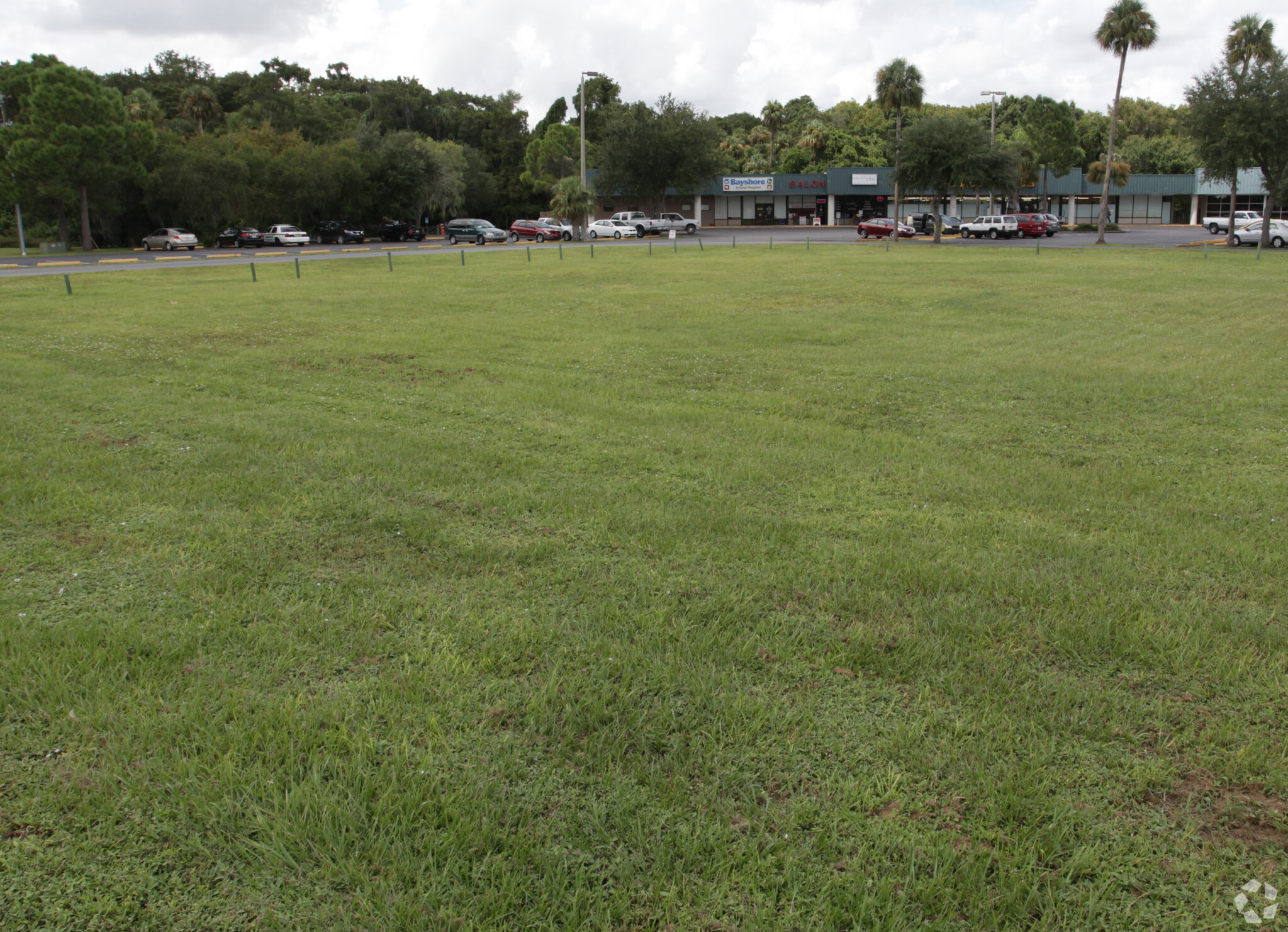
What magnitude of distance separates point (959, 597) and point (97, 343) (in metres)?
14.5

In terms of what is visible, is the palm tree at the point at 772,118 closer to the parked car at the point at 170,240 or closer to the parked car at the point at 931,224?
the parked car at the point at 931,224

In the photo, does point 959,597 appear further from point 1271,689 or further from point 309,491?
point 309,491

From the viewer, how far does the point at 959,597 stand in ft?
15.9

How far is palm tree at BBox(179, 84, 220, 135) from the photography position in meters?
81.8

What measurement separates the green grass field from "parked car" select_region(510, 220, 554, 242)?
50.2 meters

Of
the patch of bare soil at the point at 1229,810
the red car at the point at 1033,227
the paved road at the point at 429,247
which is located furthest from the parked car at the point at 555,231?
the patch of bare soil at the point at 1229,810

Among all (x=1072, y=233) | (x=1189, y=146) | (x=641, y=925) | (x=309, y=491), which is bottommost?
(x=641, y=925)

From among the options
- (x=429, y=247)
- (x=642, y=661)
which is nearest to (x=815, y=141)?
(x=429, y=247)

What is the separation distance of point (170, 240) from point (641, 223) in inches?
1154

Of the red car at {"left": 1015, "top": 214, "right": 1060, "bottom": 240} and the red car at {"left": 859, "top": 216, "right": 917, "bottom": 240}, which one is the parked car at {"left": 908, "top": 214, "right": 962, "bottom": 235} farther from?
the red car at {"left": 1015, "top": 214, "right": 1060, "bottom": 240}

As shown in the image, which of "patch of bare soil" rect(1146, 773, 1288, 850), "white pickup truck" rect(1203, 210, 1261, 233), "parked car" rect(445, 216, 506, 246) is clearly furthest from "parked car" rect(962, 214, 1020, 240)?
"patch of bare soil" rect(1146, 773, 1288, 850)

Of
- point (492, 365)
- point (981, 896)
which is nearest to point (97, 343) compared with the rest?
point (492, 365)

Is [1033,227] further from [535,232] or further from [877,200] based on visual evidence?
[535,232]

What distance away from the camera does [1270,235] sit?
4625 cm
